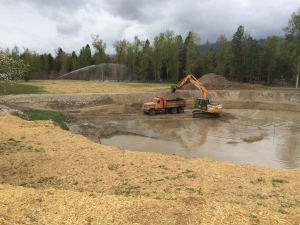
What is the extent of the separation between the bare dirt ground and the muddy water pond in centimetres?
402

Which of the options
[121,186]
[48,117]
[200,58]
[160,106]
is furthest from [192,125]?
[200,58]

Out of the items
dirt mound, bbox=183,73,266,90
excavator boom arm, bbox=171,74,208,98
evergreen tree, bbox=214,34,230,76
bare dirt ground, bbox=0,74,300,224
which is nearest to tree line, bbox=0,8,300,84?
evergreen tree, bbox=214,34,230,76

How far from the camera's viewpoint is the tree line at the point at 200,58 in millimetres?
63062

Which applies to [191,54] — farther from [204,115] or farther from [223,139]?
A: [223,139]

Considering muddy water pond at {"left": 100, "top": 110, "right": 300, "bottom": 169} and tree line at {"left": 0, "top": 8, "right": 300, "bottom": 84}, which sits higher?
tree line at {"left": 0, "top": 8, "right": 300, "bottom": 84}

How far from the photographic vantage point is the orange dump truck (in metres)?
30.3

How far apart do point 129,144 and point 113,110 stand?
1416cm

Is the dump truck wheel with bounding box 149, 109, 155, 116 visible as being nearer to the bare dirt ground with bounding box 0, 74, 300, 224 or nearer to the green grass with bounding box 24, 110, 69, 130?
the green grass with bounding box 24, 110, 69, 130

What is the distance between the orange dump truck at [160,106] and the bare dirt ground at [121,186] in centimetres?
1081

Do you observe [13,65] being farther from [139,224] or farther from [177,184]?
[139,224]

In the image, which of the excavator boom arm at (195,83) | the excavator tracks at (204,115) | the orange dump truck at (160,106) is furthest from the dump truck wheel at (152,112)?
the excavator boom arm at (195,83)

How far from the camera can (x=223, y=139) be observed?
21.5 meters

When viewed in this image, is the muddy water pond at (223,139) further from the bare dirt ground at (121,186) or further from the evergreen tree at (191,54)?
the evergreen tree at (191,54)

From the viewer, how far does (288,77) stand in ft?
217
